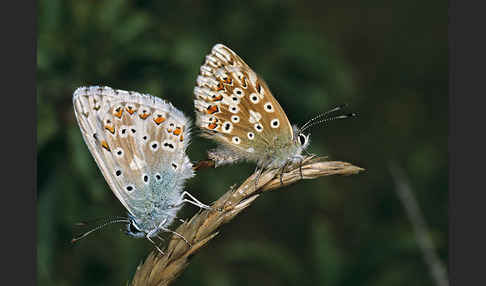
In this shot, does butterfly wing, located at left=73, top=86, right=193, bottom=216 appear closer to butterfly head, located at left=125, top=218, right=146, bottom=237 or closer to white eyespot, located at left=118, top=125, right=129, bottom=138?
white eyespot, located at left=118, top=125, right=129, bottom=138

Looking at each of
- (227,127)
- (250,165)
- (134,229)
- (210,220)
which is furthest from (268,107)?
(250,165)

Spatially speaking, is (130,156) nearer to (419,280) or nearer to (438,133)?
(419,280)

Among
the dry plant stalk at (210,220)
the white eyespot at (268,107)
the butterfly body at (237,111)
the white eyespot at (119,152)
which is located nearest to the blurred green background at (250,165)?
the dry plant stalk at (210,220)

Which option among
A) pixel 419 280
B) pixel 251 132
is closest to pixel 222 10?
pixel 251 132

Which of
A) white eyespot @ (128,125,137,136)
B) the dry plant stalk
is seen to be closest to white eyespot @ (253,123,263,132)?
the dry plant stalk

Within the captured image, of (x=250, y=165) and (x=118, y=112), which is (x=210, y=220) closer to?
(x=118, y=112)
